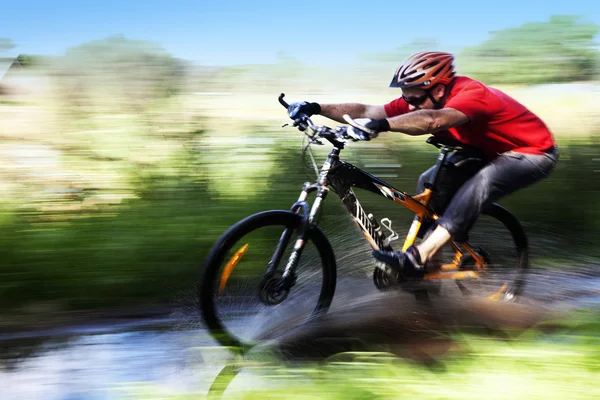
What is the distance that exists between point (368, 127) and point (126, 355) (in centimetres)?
182

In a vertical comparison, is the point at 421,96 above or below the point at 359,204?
above

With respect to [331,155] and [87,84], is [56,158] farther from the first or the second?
[331,155]

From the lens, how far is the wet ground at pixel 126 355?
392cm

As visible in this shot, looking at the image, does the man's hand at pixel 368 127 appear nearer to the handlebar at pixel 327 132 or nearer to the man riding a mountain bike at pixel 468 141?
the handlebar at pixel 327 132

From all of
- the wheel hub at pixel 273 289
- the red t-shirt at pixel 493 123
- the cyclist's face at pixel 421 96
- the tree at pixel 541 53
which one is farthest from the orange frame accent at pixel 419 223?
the tree at pixel 541 53

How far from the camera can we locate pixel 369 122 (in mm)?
4004

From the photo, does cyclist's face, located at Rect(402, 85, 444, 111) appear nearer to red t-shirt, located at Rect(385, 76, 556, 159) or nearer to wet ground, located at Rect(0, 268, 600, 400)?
red t-shirt, located at Rect(385, 76, 556, 159)

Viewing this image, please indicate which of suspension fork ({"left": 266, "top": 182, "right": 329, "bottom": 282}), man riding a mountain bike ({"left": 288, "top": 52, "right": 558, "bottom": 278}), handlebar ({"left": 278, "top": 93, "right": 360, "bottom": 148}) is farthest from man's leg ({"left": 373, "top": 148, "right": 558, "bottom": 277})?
handlebar ({"left": 278, "top": 93, "right": 360, "bottom": 148})

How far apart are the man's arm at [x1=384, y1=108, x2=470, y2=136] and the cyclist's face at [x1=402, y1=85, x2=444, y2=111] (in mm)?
292

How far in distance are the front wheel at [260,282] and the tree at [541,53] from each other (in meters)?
4.18

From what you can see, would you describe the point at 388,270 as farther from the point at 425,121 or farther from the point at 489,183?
the point at 425,121

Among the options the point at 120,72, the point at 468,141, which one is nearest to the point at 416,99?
the point at 468,141

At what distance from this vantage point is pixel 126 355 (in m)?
4.35

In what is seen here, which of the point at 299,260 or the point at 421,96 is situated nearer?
the point at 299,260
